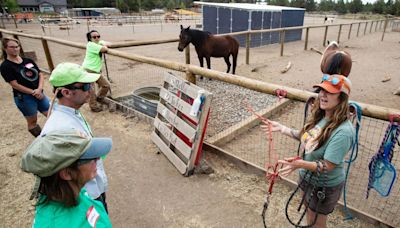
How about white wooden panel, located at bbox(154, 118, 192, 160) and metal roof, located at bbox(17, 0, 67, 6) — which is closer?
white wooden panel, located at bbox(154, 118, 192, 160)

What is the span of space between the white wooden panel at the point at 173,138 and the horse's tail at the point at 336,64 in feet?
5.84

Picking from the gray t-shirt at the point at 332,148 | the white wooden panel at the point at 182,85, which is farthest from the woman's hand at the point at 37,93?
the gray t-shirt at the point at 332,148

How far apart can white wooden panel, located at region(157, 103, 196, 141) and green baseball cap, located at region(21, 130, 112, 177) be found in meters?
2.01

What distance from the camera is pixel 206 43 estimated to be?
7.50 meters

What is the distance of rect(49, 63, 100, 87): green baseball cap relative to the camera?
170 centimetres

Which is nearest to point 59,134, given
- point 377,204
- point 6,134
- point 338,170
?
point 338,170

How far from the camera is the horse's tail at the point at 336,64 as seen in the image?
1892 millimetres

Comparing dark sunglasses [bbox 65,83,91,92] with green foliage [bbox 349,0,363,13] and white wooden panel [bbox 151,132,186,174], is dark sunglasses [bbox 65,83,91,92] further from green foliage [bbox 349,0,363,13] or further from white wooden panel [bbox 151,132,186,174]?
green foliage [bbox 349,0,363,13]

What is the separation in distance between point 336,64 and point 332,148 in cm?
71

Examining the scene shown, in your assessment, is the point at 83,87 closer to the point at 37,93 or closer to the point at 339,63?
the point at 339,63

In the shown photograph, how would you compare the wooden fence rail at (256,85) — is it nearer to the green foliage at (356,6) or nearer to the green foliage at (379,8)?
the green foliage at (379,8)

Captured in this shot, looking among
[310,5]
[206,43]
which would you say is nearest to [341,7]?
[310,5]

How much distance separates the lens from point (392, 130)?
1.71 m

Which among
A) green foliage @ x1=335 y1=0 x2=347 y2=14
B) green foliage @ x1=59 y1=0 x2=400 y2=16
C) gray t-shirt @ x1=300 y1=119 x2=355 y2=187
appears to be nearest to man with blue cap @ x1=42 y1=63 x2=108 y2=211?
gray t-shirt @ x1=300 y1=119 x2=355 y2=187
